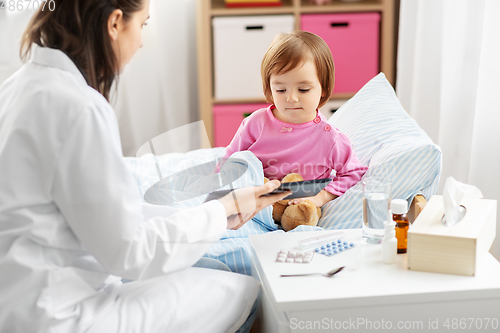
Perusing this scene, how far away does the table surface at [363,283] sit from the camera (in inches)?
35.3

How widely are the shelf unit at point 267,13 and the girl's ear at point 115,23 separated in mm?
1828

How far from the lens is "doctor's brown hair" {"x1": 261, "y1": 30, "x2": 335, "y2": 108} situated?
1.52 metres

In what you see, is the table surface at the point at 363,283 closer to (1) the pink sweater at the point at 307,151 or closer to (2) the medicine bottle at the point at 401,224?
(2) the medicine bottle at the point at 401,224

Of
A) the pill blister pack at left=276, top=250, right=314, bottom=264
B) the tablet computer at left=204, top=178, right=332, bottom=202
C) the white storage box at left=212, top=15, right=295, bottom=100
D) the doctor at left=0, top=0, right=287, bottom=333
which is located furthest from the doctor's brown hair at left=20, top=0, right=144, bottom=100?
the white storage box at left=212, top=15, right=295, bottom=100

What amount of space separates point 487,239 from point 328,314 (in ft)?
1.23

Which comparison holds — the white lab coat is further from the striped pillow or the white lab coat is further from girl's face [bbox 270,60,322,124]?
girl's face [bbox 270,60,322,124]

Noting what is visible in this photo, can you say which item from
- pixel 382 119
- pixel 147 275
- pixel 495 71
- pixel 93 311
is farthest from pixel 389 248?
pixel 495 71

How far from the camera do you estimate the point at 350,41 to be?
8.81 ft

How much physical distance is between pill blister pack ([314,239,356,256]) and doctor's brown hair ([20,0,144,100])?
1.72ft

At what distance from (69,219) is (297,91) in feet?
2.83

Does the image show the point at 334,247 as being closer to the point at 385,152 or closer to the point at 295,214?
the point at 295,214

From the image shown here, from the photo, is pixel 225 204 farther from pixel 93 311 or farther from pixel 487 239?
pixel 487 239

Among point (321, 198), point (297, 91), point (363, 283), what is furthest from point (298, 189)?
point (297, 91)

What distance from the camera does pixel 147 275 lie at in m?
0.91
